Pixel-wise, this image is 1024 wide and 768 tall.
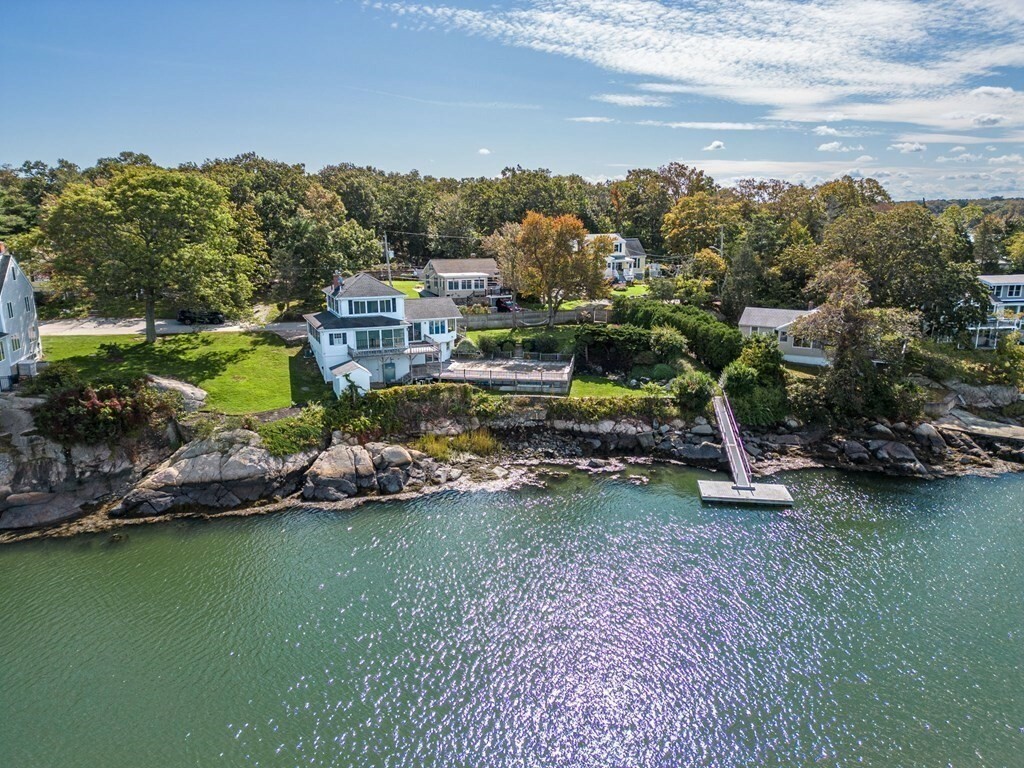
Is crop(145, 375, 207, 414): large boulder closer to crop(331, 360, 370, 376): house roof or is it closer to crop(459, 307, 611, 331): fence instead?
crop(331, 360, 370, 376): house roof

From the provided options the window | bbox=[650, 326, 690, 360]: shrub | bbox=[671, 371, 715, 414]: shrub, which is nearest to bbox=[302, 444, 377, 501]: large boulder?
the window

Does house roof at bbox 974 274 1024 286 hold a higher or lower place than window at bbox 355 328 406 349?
higher

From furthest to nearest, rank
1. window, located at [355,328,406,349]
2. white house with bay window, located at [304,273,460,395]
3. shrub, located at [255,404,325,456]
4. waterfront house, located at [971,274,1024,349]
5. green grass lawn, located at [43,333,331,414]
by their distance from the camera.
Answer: waterfront house, located at [971,274,1024,349] → window, located at [355,328,406,349] → white house with bay window, located at [304,273,460,395] → green grass lawn, located at [43,333,331,414] → shrub, located at [255,404,325,456]

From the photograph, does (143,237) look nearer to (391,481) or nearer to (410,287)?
(391,481)

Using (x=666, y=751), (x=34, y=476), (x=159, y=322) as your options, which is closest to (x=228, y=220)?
(x=159, y=322)

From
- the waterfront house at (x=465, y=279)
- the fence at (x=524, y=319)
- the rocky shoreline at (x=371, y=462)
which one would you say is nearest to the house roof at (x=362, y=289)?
the fence at (x=524, y=319)
